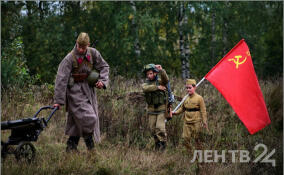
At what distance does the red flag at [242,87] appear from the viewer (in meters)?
5.66

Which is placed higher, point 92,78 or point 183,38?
point 183,38

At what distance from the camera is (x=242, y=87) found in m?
5.87

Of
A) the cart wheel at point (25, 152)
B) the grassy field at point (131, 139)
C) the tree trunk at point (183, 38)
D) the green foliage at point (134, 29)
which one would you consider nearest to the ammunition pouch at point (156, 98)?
the grassy field at point (131, 139)

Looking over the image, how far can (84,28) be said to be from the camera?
16750mm

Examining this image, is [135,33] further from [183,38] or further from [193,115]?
[193,115]

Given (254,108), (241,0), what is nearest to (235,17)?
(241,0)

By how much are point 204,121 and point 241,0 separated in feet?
47.5

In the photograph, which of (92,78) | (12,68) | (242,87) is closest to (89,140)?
(92,78)

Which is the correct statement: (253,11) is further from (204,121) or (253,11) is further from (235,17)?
(204,121)

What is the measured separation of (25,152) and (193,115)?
109 inches

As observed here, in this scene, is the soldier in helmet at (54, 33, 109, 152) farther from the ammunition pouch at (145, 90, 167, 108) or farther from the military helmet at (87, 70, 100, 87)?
the ammunition pouch at (145, 90, 167, 108)

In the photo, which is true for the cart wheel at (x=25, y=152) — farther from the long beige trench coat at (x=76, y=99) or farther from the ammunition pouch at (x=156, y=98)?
the ammunition pouch at (x=156, y=98)

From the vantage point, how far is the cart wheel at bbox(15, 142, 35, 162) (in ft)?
14.2

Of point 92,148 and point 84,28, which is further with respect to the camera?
point 84,28
